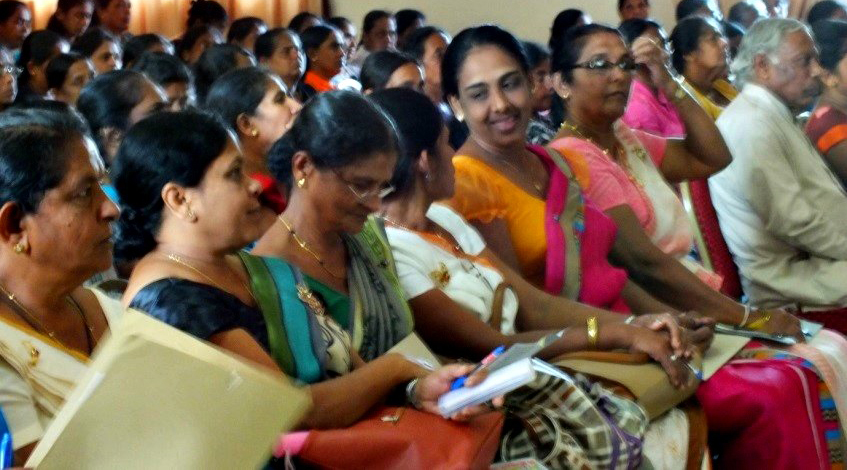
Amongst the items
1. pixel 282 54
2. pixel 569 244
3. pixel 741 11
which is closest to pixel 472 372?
pixel 569 244

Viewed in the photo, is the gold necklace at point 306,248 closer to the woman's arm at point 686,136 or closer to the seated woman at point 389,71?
the woman's arm at point 686,136

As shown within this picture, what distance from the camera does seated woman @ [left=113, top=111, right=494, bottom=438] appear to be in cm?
172

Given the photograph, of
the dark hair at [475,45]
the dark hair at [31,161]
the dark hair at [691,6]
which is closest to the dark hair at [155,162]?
the dark hair at [31,161]

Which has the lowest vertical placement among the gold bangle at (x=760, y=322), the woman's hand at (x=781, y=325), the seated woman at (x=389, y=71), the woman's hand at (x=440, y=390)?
the seated woman at (x=389, y=71)

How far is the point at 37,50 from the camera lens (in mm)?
4805

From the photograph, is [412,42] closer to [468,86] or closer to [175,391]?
[468,86]

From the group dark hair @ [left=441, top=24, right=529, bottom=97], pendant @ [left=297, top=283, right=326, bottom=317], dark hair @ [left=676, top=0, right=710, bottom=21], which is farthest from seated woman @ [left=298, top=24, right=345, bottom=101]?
pendant @ [left=297, top=283, right=326, bottom=317]

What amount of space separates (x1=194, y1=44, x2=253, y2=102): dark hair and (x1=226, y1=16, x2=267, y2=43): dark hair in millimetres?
1723

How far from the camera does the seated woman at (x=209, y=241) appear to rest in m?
Answer: 1.72

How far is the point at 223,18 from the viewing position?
21.8 feet

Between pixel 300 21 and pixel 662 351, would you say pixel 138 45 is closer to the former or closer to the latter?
pixel 300 21

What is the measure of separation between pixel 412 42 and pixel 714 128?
2.28 m

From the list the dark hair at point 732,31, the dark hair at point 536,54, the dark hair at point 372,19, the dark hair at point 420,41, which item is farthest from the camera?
the dark hair at point 372,19

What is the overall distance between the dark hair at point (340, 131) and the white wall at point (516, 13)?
18.8 ft
